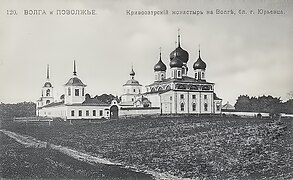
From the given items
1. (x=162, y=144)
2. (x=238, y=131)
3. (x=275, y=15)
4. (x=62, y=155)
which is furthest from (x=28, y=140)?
(x=275, y=15)

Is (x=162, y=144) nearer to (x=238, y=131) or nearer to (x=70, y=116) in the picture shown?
(x=238, y=131)

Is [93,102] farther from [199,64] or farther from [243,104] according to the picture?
[243,104]

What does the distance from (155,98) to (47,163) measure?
3.11 meters

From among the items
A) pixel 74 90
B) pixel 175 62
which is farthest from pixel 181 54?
pixel 74 90

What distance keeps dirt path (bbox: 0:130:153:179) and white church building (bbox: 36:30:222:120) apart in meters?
0.55

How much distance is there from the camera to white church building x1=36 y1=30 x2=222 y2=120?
15.2 feet

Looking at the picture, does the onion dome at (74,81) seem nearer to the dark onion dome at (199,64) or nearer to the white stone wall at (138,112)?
the dark onion dome at (199,64)

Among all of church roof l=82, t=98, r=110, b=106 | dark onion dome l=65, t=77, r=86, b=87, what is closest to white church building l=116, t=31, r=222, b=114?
church roof l=82, t=98, r=110, b=106

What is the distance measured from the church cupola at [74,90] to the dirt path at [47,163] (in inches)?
28.2

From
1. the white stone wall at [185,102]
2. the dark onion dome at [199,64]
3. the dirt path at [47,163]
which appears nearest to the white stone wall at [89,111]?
the dirt path at [47,163]

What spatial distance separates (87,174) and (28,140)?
32.5 inches

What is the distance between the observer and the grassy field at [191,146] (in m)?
3.93

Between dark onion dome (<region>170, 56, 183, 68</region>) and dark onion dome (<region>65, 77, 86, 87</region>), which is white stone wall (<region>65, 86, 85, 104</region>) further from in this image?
dark onion dome (<region>170, 56, 183, 68</region>)

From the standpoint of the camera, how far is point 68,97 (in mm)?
4836
